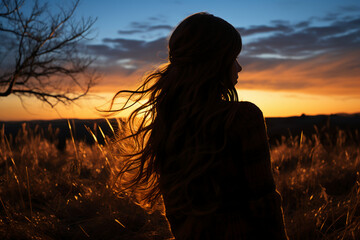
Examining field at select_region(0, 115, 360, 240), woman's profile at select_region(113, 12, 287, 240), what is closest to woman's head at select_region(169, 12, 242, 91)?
woman's profile at select_region(113, 12, 287, 240)

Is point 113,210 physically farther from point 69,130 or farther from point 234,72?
point 69,130

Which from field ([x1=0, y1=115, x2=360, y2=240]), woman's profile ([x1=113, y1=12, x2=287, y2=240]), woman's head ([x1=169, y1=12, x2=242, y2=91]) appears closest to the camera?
woman's profile ([x1=113, y1=12, x2=287, y2=240])

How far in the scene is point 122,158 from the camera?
202cm

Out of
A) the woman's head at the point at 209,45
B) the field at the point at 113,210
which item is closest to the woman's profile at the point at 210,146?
the woman's head at the point at 209,45

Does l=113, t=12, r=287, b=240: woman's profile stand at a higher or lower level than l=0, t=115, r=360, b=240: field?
higher

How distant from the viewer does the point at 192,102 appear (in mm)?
1397

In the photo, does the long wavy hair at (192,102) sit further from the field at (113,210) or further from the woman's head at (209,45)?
the field at (113,210)

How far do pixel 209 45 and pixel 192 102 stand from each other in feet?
0.90

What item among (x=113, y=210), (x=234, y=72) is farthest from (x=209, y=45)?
(x=113, y=210)

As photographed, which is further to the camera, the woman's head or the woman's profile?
the woman's head

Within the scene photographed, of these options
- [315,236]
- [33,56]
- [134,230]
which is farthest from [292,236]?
[33,56]

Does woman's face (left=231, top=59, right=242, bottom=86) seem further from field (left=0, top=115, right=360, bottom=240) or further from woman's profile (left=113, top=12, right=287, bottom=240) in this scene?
field (left=0, top=115, right=360, bottom=240)

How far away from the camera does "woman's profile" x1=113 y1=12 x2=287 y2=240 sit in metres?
1.31

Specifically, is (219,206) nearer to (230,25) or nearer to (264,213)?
(264,213)
